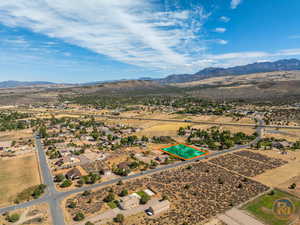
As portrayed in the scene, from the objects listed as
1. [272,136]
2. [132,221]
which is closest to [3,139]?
[132,221]

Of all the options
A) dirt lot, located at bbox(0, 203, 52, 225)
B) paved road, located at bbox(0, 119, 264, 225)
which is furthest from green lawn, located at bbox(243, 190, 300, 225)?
dirt lot, located at bbox(0, 203, 52, 225)

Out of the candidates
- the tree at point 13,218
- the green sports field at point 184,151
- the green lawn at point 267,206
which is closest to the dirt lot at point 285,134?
the green sports field at point 184,151

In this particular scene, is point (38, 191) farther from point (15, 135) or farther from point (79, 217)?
point (15, 135)

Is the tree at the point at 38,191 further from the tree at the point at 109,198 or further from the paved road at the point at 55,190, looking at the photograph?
the tree at the point at 109,198

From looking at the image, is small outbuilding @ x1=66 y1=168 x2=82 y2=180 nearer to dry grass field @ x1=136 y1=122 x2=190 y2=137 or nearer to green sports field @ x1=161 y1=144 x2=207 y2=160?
green sports field @ x1=161 y1=144 x2=207 y2=160

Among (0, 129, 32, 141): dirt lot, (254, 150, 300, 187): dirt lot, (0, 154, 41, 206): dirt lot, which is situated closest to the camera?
(0, 154, 41, 206): dirt lot

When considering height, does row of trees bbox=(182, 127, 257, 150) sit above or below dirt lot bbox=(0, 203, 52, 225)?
above
